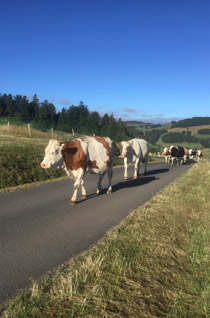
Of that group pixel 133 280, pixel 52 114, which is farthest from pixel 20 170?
pixel 52 114

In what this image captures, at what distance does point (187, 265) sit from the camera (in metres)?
3.84

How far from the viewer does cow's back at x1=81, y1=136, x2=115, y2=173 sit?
26.6ft

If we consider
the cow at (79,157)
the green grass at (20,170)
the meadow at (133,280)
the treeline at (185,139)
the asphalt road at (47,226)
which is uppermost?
the treeline at (185,139)

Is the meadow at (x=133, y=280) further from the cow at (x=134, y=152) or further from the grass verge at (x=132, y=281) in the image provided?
the cow at (x=134, y=152)

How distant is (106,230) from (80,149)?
3.27m

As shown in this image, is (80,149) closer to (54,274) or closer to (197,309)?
(54,274)

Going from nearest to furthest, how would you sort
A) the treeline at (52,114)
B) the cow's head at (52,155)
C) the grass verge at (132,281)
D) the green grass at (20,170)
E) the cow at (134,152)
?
the grass verge at (132,281) → the cow's head at (52,155) → the green grass at (20,170) → the cow at (134,152) → the treeline at (52,114)

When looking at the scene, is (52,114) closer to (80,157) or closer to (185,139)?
(80,157)

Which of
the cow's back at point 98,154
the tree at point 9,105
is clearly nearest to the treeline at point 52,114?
the tree at point 9,105

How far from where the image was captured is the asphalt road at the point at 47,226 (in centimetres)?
375

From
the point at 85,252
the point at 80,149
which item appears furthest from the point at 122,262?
the point at 80,149

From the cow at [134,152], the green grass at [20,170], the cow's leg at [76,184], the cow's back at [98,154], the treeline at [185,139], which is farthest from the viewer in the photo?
the treeline at [185,139]

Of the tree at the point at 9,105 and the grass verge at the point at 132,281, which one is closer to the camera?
the grass verge at the point at 132,281

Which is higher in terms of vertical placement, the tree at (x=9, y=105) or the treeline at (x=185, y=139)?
the tree at (x=9, y=105)
